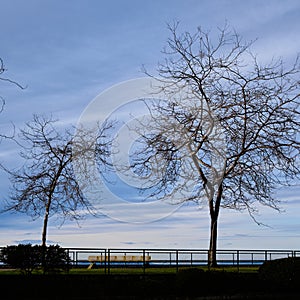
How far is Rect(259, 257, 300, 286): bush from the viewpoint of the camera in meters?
25.4

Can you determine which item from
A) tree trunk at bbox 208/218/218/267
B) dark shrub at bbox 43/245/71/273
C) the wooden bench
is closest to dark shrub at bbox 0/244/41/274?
dark shrub at bbox 43/245/71/273

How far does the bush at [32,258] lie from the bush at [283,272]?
920 cm

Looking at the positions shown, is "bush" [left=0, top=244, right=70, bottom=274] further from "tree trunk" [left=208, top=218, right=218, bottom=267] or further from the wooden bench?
"tree trunk" [left=208, top=218, right=218, bottom=267]

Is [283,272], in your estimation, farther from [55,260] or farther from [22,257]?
[22,257]

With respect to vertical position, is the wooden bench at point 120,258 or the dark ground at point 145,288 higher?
the wooden bench at point 120,258

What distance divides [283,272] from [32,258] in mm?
11372

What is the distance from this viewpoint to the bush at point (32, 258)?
89.4ft

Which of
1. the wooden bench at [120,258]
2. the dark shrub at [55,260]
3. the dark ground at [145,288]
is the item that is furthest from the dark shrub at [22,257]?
the wooden bench at [120,258]

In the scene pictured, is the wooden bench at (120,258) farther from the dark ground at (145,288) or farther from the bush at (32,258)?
the dark ground at (145,288)

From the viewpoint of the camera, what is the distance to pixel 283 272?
25703 millimetres

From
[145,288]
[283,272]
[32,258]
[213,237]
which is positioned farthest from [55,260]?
[213,237]

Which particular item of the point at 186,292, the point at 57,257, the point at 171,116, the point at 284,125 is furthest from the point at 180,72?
the point at 186,292

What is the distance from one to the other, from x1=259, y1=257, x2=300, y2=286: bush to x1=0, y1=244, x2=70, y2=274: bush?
9196mm

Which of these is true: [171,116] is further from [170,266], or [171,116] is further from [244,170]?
[170,266]
